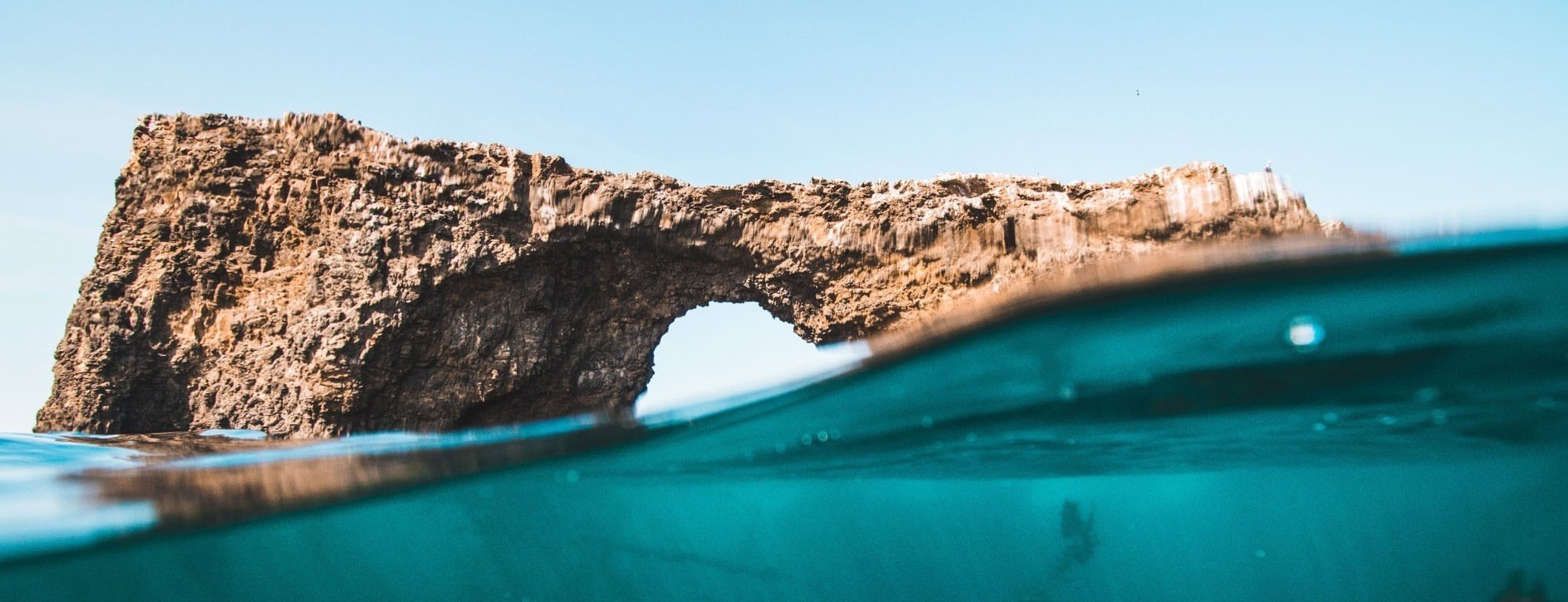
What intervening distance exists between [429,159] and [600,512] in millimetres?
9620

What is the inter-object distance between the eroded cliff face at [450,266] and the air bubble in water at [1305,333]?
1.41m

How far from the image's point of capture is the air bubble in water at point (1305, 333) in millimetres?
6484

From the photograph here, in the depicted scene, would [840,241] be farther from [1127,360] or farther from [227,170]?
[227,170]

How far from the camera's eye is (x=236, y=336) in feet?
27.0

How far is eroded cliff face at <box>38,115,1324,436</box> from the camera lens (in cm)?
764

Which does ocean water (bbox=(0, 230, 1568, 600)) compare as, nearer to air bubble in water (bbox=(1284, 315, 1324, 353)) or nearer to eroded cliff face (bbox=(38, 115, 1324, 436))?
air bubble in water (bbox=(1284, 315, 1324, 353))

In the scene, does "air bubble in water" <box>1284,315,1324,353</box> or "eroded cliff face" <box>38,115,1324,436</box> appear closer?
"air bubble in water" <box>1284,315,1324,353</box>

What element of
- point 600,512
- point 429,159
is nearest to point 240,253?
point 429,159

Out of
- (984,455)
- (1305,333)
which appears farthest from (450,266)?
(984,455)

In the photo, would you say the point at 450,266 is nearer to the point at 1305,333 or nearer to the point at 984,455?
the point at 1305,333

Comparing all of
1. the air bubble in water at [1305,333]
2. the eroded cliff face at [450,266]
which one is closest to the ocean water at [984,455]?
the air bubble in water at [1305,333]

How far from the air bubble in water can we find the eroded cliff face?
141 centimetres

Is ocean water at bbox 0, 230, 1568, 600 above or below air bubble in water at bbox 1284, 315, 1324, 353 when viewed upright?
below

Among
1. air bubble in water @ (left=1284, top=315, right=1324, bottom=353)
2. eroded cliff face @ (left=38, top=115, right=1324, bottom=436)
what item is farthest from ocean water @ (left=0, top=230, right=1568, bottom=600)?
eroded cliff face @ (left=38, top=115, right=1324, bottom=436)
